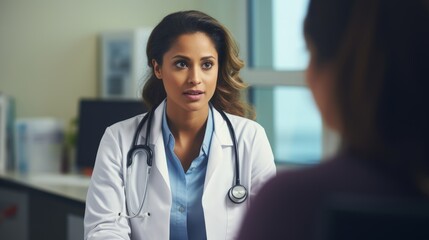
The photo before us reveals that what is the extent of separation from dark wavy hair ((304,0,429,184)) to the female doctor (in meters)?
0.42

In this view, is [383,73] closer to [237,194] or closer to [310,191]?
[310,191]

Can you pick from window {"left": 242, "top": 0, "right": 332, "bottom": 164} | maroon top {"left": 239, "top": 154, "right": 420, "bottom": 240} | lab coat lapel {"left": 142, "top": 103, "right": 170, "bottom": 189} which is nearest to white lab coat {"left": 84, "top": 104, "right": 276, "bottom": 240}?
lab coat lapel {"left": 142, "top": 103, "right": 170, "bottom": 189}

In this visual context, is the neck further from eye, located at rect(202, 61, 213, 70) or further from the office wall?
the office wall

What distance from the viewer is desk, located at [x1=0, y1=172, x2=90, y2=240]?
1692 millimetres

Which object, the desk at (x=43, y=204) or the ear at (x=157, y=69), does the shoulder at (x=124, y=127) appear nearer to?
the ear at (x=157, y=69)

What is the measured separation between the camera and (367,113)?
43 cm

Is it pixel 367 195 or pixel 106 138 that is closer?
pixel 367 195

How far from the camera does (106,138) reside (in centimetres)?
92

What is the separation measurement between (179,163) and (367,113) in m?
0.51

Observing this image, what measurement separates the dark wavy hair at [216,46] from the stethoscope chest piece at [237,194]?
104 millimetres

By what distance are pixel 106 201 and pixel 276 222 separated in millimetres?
499

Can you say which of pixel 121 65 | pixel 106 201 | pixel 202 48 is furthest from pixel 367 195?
pixel 121 65

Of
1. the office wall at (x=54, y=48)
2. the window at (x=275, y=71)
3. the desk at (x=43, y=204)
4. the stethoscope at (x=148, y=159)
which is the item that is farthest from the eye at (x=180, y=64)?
the office wall at (x=54, y=48)

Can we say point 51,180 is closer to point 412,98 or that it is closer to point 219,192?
point 219,192
